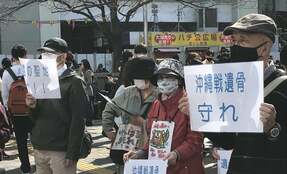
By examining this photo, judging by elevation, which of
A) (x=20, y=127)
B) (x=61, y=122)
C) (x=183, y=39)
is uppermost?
(x=183, y=39)

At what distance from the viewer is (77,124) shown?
479 centimetres

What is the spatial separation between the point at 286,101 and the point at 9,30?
29449 mm

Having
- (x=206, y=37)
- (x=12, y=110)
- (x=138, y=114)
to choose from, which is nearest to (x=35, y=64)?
(x=138, y=114)

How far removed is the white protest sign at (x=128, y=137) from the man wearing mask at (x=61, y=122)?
1.18ft

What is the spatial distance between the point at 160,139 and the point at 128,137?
41.8 inches

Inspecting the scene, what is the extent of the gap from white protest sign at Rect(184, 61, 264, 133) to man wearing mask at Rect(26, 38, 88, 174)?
1.82 metres

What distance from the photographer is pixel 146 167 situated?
149 inches

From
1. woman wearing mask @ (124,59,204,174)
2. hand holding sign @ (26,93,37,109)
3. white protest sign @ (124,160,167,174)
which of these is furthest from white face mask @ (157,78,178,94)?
hand holding sign @ (26,93,37,109)

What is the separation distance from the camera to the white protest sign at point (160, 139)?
382 cm

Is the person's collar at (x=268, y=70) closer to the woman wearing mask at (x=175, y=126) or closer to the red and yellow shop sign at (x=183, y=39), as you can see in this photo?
the woman wearing mask at (x=175, y=126)

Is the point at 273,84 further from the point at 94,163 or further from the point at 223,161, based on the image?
the point at 94,163

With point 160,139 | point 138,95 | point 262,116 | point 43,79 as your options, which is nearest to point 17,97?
point 43,79

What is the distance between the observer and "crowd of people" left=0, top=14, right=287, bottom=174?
2.79m

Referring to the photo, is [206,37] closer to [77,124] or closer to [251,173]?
[77,124]
